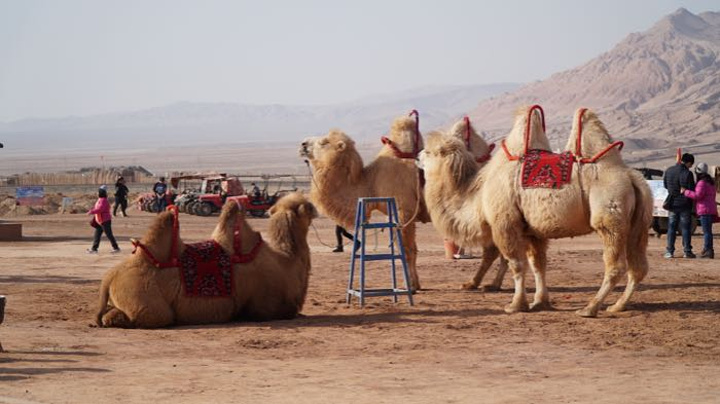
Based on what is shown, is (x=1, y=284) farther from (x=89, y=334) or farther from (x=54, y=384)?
(x=54, y=384)

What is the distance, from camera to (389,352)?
9758 mm

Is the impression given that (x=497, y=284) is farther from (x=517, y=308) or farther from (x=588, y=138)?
(x=588, y=138)

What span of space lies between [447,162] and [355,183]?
6.14ft

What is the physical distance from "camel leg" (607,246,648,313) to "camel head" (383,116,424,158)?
3904 mm

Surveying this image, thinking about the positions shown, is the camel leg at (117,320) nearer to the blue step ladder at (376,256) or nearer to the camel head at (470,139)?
the blue step ladder at (376,256)

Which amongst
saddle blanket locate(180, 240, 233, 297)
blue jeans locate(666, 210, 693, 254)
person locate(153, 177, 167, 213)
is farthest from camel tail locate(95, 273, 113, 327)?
person locate(153, 177, 167, 213)

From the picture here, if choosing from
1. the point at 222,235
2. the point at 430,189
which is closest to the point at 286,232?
the point at 222,235

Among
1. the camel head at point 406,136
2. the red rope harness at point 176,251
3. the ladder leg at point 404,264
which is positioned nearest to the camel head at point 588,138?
the ladder leg at point 404,264

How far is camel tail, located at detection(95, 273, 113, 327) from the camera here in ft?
36.0

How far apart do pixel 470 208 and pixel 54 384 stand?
6.10 meters

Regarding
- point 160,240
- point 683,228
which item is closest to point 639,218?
point 160,240

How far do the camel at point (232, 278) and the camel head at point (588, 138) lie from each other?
10.2ft

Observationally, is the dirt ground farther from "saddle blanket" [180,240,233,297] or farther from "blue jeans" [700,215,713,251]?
"blue jeans" [700,215,713,251]

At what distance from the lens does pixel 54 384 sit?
8.03 meters
